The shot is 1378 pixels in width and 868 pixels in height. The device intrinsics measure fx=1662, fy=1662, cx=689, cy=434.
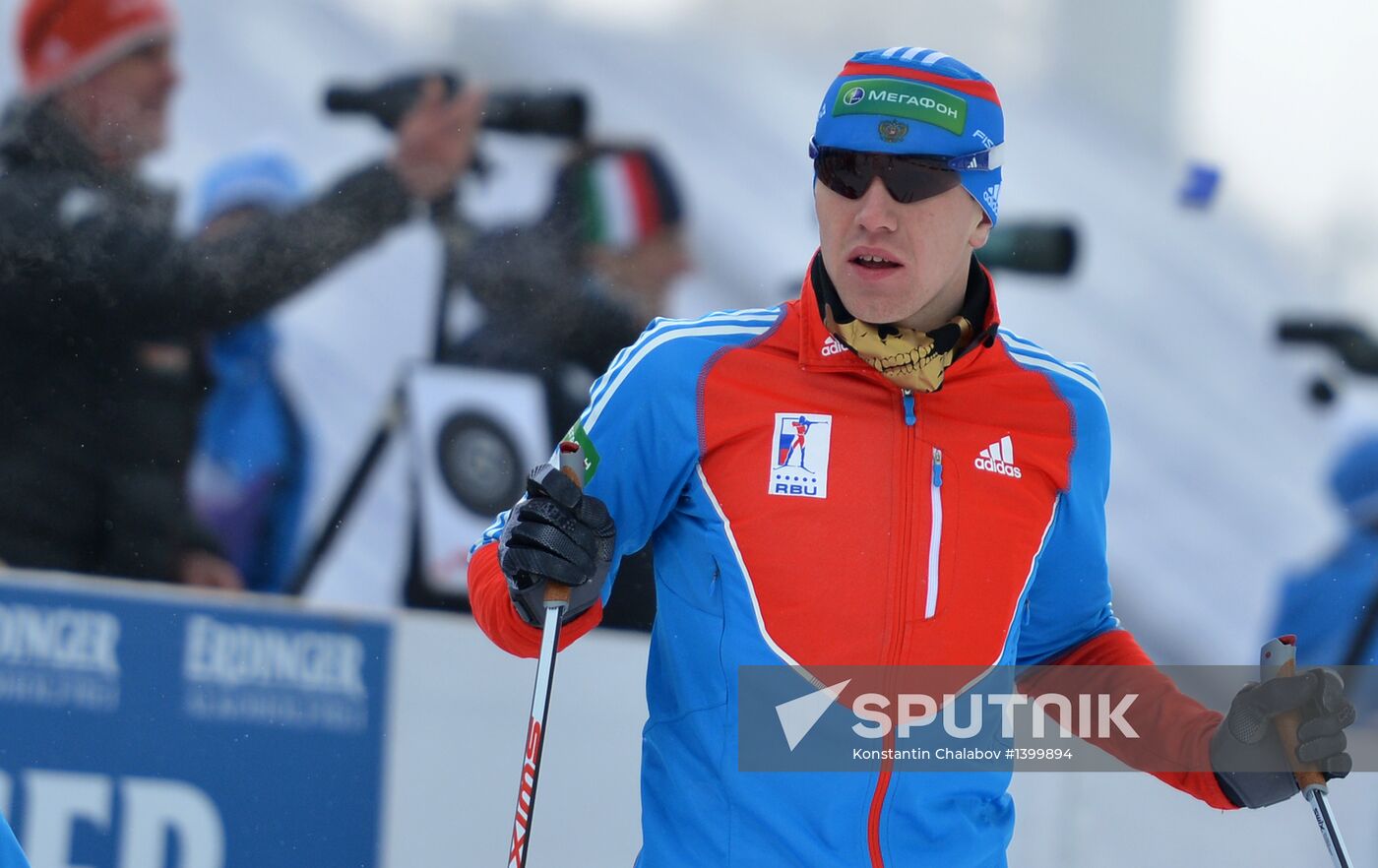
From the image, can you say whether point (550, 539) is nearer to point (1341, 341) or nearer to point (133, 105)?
point (133, 105)

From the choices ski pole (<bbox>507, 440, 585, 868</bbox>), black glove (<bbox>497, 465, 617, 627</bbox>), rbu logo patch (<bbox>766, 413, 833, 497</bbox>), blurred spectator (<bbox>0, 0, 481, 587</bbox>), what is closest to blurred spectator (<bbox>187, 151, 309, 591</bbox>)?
blurred spectator (<bbox>0, 0, 481, 587</bbox>)

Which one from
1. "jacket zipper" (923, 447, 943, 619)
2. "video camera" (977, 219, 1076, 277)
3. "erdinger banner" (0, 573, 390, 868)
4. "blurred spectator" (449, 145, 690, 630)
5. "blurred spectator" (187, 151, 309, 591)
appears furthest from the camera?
"video camera" (977, 219, 1076, 277)

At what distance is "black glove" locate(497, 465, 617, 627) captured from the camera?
220 centimetres

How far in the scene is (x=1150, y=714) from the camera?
2.58 metres

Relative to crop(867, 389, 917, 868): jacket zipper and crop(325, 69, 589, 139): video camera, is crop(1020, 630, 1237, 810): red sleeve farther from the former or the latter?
crop(325, 69, 589, 139): video camera

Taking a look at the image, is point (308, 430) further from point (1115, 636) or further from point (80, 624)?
point (1115, 636)

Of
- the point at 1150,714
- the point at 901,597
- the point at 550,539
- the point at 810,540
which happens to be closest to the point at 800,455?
the point at 810,540

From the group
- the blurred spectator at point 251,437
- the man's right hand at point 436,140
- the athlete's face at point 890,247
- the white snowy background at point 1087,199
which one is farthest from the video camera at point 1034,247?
the athlete's face at point 890,247

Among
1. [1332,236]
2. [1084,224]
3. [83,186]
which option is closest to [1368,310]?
[1332,236]

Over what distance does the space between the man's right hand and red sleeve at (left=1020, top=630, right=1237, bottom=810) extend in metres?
2.07

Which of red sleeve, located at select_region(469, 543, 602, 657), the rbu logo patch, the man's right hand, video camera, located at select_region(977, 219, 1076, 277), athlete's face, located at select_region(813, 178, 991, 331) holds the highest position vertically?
the man's right hand

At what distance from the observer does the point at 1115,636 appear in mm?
2639

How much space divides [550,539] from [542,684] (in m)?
0.36

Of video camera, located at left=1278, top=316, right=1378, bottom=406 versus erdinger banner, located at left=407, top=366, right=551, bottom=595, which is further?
video camera, located at left=1278, top=316, right=1378, bottom=406
